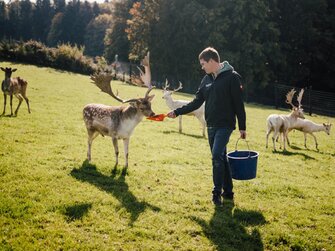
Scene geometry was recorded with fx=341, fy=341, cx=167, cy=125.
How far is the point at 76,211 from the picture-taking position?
20.0ft

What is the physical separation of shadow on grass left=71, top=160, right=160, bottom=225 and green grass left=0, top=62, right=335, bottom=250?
22 mm

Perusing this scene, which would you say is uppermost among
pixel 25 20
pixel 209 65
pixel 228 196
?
pixel 25 20

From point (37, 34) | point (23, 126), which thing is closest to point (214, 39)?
point (23, 126)

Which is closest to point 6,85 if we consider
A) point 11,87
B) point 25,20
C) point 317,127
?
point 11,87

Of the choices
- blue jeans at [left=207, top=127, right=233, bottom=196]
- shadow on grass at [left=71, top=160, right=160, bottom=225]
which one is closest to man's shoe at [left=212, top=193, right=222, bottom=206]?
blue jeans at [left=207, top=127, right=233, bottom=196]

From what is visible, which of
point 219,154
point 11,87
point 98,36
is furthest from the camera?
point 98,36

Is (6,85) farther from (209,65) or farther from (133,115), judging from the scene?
(209,65)

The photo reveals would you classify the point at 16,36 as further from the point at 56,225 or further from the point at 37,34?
the point at 56,225

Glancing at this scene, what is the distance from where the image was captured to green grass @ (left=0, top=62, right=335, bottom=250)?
5.47m

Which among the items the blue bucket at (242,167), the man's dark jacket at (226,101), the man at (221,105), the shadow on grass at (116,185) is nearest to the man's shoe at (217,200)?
the man at (221,105)

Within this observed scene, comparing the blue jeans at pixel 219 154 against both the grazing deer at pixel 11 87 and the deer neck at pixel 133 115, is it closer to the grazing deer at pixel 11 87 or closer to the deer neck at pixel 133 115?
the deer neck at pixel 133 115

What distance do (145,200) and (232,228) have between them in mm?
1835

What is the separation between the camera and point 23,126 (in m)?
12.0

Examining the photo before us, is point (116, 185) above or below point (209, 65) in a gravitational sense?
below
